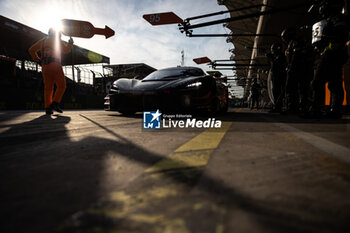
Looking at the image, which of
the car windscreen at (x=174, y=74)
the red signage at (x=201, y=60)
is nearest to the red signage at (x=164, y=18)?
the car windscreen at (x=174, y=74)

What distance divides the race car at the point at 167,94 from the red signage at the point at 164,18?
687 cm

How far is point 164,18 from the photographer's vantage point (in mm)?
10930

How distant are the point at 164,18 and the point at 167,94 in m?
8.31

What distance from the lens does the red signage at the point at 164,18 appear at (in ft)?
35.0

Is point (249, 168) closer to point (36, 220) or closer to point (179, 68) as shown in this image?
point (36, 220)

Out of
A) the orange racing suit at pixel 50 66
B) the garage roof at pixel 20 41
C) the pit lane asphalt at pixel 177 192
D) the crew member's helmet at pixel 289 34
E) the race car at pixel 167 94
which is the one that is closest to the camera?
the pit lane asphalt at pixel 177 192

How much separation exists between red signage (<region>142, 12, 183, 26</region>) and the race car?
6868 mm

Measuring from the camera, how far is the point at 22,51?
24406 mm

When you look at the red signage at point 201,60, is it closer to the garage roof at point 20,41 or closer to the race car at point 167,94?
the garage roof at point 20,41

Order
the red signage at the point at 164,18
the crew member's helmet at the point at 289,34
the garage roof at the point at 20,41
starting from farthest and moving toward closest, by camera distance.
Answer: the garage roof at the point at 20,41 → the red signage at the point at 164,18 → the crew member's helmet at the point at 289,34

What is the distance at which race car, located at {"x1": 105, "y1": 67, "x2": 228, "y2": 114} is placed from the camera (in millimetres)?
4207

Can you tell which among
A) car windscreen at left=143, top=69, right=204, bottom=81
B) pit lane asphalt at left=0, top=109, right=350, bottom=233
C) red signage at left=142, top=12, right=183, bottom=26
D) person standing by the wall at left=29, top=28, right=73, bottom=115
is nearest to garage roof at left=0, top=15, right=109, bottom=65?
red signage at left=142, top=12, right=183, bottom=26

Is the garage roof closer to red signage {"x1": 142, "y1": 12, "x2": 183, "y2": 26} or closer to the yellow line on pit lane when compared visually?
red signage {"x1": 142, "y1": 12, "x2": 183, "y2": 26}

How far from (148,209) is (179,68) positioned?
202 inches
